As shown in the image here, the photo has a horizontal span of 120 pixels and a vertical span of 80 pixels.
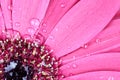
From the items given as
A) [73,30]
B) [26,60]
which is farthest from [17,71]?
[73,30]

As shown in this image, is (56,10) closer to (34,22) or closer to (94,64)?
(34,22)

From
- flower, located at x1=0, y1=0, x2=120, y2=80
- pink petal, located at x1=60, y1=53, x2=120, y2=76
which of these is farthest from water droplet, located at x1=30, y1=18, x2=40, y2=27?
pink petal, located at x1=60, y1=53, x2=120, y2=76

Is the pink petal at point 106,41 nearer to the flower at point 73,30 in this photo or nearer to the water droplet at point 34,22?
the flower at point 73,30

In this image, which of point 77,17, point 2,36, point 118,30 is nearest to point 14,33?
point 2,36

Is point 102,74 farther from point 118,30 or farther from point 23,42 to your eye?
point 23,42

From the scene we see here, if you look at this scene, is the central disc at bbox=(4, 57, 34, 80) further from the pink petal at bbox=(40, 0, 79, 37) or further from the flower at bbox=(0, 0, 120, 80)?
the pink petal at bbox=(40, 0, 79, 37)

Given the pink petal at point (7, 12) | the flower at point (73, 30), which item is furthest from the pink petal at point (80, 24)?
the pink petal at point (7, 12)
